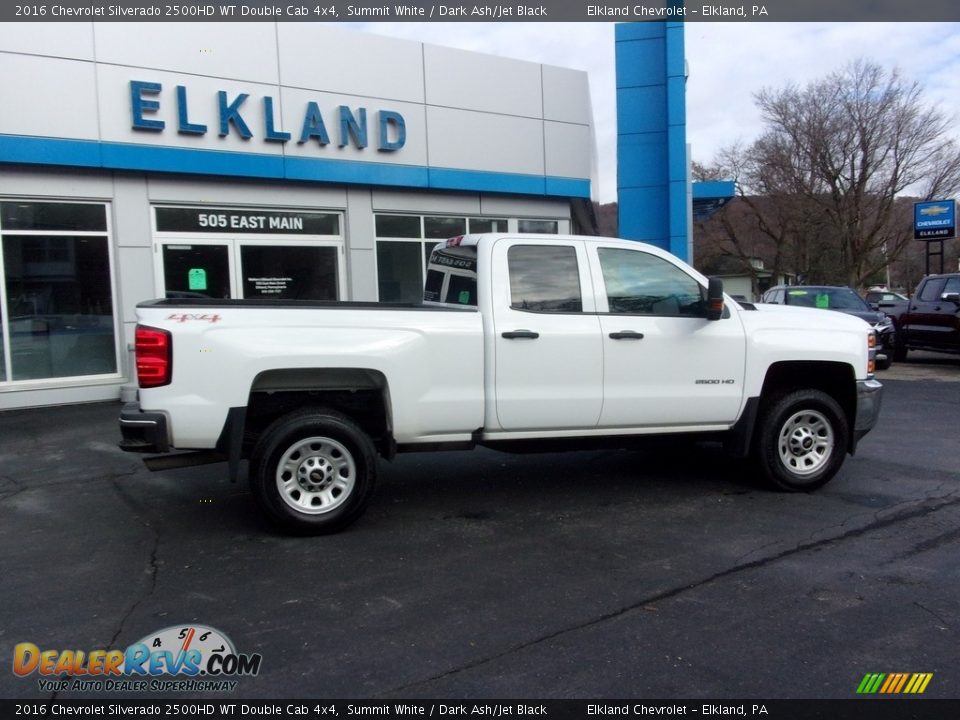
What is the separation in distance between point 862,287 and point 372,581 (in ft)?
147

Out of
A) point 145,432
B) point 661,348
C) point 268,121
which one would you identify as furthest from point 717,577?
point 268,121

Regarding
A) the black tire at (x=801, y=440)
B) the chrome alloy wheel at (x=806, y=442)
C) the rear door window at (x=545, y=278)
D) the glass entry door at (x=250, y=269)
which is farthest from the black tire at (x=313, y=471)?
the glass entry door at (x=250, y=269)

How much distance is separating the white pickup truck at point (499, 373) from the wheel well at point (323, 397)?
0.01 m

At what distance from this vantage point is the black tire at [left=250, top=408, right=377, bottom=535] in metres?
5.26

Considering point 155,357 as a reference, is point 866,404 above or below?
below

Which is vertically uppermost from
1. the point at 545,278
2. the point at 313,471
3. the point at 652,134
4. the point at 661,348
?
the point at 652,134

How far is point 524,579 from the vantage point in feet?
15.1

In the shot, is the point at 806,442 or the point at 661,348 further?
the point at 806,442

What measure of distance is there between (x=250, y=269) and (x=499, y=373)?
8.42 m

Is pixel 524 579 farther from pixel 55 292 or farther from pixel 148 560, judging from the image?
pixel 55 292

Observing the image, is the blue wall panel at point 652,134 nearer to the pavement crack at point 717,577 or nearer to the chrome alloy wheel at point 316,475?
the pavement crack at point 717,577

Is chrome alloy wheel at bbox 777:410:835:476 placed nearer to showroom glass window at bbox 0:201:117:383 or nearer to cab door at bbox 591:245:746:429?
cab door at bbox 591:245:746:429

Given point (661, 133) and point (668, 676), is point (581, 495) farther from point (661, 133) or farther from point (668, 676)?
point (661, 133)

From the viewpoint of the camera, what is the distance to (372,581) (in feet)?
15.2
